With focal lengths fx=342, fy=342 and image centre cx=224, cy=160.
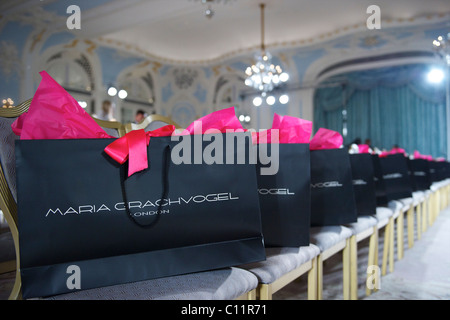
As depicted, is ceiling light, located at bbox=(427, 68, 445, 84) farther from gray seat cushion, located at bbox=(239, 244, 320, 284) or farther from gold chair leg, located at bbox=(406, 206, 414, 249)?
gray seat cushion, located at bbox=(239, 244, 320, 284)

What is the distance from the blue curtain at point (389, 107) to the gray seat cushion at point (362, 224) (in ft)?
22.8

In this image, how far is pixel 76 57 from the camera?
6.65 metres

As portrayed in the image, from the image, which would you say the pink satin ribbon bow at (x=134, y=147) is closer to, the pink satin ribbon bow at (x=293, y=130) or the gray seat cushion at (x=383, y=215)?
the pink satin ribbon bow at (x=293, y=130)

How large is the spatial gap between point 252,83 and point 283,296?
15.3ft

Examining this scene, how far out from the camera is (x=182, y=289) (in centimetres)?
63

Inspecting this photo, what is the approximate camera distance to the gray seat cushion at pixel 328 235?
106cm

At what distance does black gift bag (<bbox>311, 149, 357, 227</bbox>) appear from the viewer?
115 cm

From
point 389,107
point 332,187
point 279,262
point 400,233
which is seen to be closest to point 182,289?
point 279,262

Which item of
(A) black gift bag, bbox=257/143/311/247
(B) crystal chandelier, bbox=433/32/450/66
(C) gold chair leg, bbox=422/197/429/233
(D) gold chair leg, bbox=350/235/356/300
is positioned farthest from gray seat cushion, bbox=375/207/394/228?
(B) crystal chandelier, bbox=433/32/450/66

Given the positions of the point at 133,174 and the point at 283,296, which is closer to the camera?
the point at 133,174

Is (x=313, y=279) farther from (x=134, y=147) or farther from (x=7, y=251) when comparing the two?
(x=7, y=251)

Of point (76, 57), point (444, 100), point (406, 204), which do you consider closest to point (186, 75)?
point (76, 57)

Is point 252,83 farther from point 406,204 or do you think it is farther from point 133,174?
point 133,174

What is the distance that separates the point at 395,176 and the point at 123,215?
180 cm
